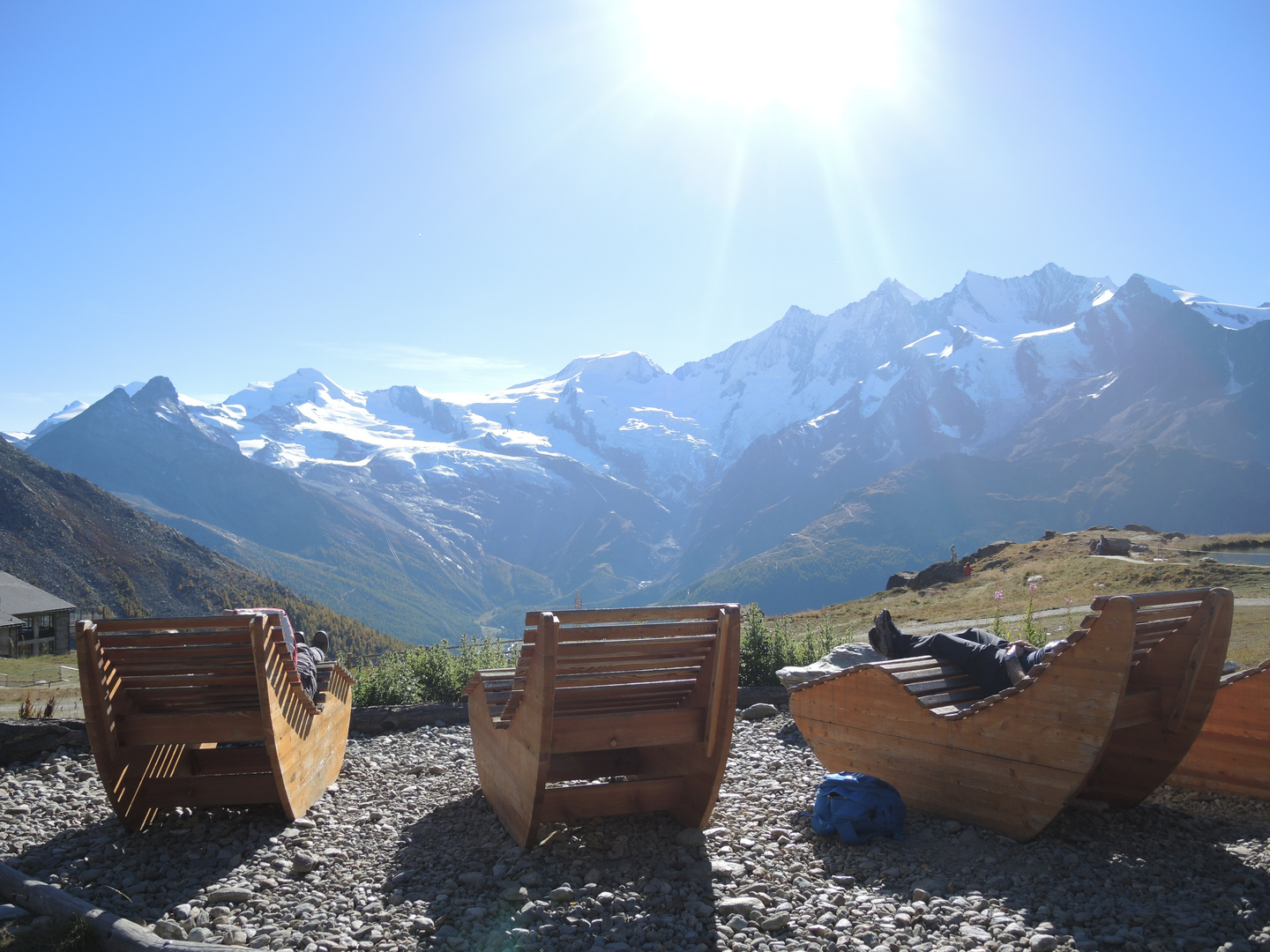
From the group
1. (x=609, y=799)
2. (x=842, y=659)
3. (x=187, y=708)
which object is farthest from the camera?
(x=842, y=659)

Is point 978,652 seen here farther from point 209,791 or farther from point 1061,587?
point 1061,587

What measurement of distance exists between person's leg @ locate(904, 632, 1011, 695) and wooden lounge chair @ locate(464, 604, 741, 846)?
9.19 feet

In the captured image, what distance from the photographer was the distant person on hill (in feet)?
25.9

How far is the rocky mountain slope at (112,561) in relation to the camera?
114 m

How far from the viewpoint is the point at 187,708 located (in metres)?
6.57

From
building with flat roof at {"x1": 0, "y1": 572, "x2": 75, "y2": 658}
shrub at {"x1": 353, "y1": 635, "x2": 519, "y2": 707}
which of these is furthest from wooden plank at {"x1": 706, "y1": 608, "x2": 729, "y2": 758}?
building with flat roof at {"x1": 0, "y1": 572, "x2": 75, "y2": 658}

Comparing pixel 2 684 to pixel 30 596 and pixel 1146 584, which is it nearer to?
pixel 30 596

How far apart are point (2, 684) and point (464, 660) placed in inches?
733

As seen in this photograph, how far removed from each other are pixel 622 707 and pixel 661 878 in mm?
1212

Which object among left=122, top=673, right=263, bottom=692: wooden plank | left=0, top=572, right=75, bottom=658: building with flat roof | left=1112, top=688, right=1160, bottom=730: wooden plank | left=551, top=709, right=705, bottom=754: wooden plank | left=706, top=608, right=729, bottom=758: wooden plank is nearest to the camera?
left=551, top=709, right=705, bottom=754: wooden plank

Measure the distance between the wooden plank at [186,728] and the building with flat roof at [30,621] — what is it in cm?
5417

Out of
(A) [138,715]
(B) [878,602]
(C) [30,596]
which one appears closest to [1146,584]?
(B) [878,602]

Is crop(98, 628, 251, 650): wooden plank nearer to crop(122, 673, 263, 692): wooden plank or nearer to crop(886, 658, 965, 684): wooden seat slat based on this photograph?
crop(122, 673, 263, 692): wooden plank

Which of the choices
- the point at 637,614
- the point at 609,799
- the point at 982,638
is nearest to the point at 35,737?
the point at 609,799
